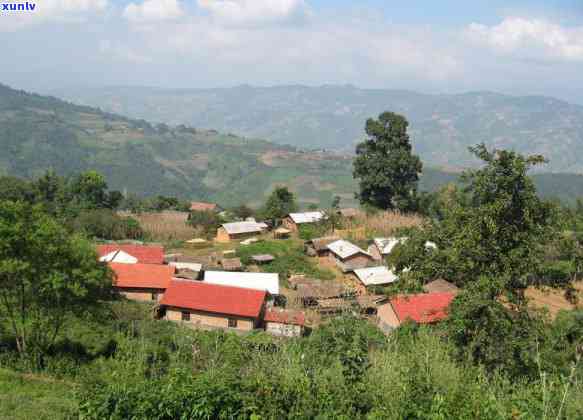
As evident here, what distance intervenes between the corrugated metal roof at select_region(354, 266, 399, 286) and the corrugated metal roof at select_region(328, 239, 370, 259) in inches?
110

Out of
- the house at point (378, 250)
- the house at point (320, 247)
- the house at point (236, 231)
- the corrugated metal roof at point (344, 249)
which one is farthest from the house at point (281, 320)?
the house at point (236, 231)

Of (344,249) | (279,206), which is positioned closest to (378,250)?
(344,249)

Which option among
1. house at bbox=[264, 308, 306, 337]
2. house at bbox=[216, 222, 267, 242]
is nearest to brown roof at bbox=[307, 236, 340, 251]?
house at bbox=[216, 222, 267, 242]

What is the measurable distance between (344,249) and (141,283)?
15.6 metres

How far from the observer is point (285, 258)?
126 feet

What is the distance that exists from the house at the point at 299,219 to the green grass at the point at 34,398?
128 feet

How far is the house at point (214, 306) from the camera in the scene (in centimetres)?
2564

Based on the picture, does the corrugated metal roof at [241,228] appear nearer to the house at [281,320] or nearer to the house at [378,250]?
the house at [378,250]

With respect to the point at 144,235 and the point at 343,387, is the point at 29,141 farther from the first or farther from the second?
the point at 343,387

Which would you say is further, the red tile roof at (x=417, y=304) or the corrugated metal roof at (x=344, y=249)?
the corrugated metal roof at (x=344, y=249)

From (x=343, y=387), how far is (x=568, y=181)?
178084 millimetres

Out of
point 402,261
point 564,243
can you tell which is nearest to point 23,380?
point 402,261

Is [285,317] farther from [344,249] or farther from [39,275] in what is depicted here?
[344,249]

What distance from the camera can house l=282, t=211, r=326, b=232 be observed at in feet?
167
